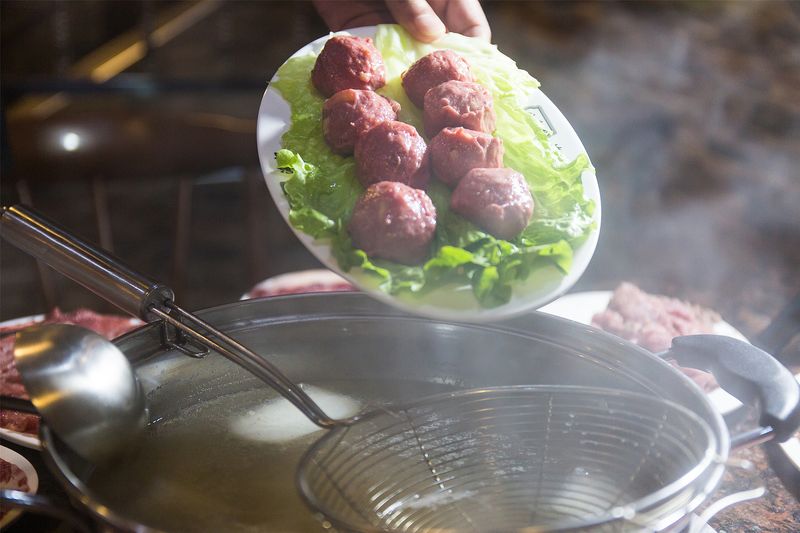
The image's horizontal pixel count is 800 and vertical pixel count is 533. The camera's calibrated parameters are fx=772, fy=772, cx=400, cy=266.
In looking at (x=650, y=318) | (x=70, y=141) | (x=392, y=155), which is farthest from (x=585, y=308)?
(x=70, y=141)

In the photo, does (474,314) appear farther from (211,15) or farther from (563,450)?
(211,15)

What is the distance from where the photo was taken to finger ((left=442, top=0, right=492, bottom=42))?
1.66m

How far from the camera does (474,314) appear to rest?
1.08m

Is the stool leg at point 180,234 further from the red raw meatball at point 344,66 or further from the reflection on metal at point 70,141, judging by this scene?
the red raw meatball at point 344,66

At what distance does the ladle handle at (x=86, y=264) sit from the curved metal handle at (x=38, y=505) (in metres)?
0.30

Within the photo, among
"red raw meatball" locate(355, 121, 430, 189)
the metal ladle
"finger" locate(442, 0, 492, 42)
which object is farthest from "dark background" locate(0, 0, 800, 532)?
the metal ladle

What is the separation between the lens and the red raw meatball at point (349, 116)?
4.40 feet

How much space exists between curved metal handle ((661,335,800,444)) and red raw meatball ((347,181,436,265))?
391 mm

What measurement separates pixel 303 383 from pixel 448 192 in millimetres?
407

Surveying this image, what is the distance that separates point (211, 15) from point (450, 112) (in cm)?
443

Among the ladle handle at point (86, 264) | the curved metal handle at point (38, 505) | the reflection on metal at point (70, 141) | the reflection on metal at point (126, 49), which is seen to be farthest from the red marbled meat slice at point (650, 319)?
the reflection on metal at point (126, 49)

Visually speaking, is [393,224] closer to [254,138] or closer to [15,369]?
[15,369]

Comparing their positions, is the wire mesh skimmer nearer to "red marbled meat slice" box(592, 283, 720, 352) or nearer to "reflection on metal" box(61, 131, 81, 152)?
"red marbled meat slice" box(592, 283, 720, 352)

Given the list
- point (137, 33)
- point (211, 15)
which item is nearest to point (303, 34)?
point (211, 15)
